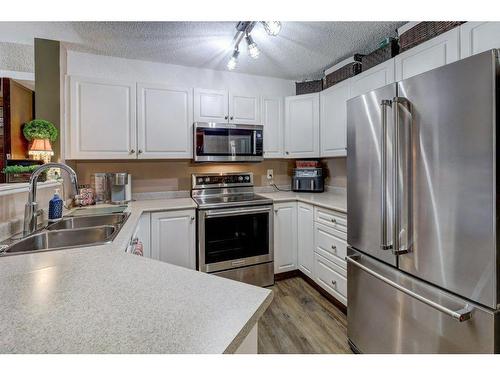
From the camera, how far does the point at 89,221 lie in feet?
5.86

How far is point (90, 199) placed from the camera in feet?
7.70

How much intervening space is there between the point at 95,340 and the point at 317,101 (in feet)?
9.30

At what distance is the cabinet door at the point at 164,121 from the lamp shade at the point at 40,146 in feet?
2.23

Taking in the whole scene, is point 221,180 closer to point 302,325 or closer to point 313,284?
point 313,284

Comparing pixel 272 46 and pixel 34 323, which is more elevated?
pixel 272 46

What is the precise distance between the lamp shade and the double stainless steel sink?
62 centimetres

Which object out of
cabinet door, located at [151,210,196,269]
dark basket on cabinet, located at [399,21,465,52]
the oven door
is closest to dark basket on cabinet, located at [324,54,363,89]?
dark basket on cabinet, located at [399,21,465,52]

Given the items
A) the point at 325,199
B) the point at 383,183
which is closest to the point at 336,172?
the point at 325,199

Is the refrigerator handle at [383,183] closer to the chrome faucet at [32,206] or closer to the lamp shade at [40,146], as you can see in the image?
the chrome faucet at [32,206]

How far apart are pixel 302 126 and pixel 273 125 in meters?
0.33
